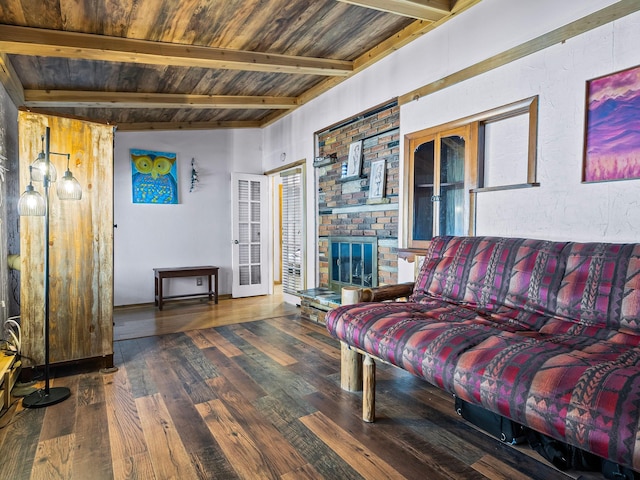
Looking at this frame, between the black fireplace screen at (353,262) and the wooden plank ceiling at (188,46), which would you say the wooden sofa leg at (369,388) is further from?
the wooden plank ceiling at (188,46)

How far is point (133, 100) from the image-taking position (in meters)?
4.05

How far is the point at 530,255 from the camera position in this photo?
212 centimetres

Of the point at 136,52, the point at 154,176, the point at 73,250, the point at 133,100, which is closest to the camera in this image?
the point at 73,250

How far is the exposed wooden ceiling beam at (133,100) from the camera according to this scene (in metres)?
3.82

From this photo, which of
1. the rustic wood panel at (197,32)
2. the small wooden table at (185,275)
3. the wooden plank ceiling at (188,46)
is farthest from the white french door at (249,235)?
the rustic wood panel at (197,32)

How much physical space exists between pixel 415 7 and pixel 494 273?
6.29 feet

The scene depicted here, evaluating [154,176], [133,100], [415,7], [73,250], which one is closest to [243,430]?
[73,250]

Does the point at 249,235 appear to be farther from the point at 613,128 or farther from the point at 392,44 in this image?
the point at 613,128

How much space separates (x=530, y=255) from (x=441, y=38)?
1.91 m

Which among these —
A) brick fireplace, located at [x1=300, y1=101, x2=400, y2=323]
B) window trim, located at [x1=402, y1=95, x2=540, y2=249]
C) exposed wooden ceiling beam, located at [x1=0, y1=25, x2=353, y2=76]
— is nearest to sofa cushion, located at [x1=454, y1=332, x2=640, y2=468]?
window trim, located at [x1=402, y1=95, x2=540, y2=249]

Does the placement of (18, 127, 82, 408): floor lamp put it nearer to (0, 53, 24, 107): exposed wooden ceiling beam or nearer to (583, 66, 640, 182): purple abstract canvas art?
(0, 53, 24, 107): exposed wooden ceiling beam

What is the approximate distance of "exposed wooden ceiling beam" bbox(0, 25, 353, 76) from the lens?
2666 mm

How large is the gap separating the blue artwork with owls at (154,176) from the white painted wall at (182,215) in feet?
0.24

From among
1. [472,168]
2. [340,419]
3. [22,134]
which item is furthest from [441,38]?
[22,134]
